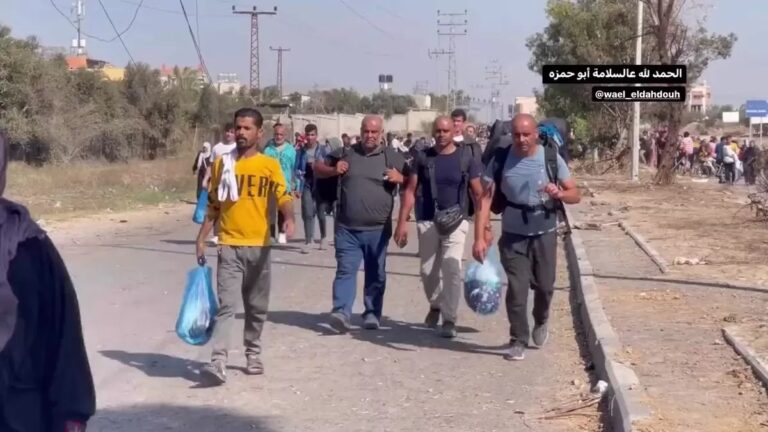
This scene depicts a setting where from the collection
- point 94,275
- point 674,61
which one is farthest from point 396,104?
point 94,275

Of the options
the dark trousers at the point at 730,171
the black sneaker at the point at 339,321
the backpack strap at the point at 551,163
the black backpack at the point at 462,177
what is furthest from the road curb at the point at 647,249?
the dark trousers at the point at 730,171

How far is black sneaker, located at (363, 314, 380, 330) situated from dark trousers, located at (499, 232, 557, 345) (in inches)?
65.7

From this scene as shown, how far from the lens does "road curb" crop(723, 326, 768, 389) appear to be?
7562mm

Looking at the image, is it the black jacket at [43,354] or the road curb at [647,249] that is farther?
the road curb at [647,249]

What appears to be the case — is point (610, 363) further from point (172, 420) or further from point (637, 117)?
point (637, 117)

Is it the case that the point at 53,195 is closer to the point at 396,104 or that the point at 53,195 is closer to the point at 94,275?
the point at 94,275

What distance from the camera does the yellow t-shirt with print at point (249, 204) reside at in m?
8.06

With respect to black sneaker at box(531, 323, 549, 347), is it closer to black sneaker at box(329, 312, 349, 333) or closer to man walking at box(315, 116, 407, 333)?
man walking at box(315, 116, 407, 333)

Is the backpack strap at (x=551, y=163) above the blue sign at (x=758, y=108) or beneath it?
beneath

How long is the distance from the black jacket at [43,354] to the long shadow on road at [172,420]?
335cm

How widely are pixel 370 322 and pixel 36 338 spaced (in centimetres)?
669

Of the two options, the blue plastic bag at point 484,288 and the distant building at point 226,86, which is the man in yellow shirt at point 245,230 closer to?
the blue plastic bag at point 484,288

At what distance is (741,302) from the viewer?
1091 cm

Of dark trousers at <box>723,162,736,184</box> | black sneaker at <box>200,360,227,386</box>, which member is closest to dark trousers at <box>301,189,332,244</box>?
black sneaker at <box>200,360,227,386</box>
